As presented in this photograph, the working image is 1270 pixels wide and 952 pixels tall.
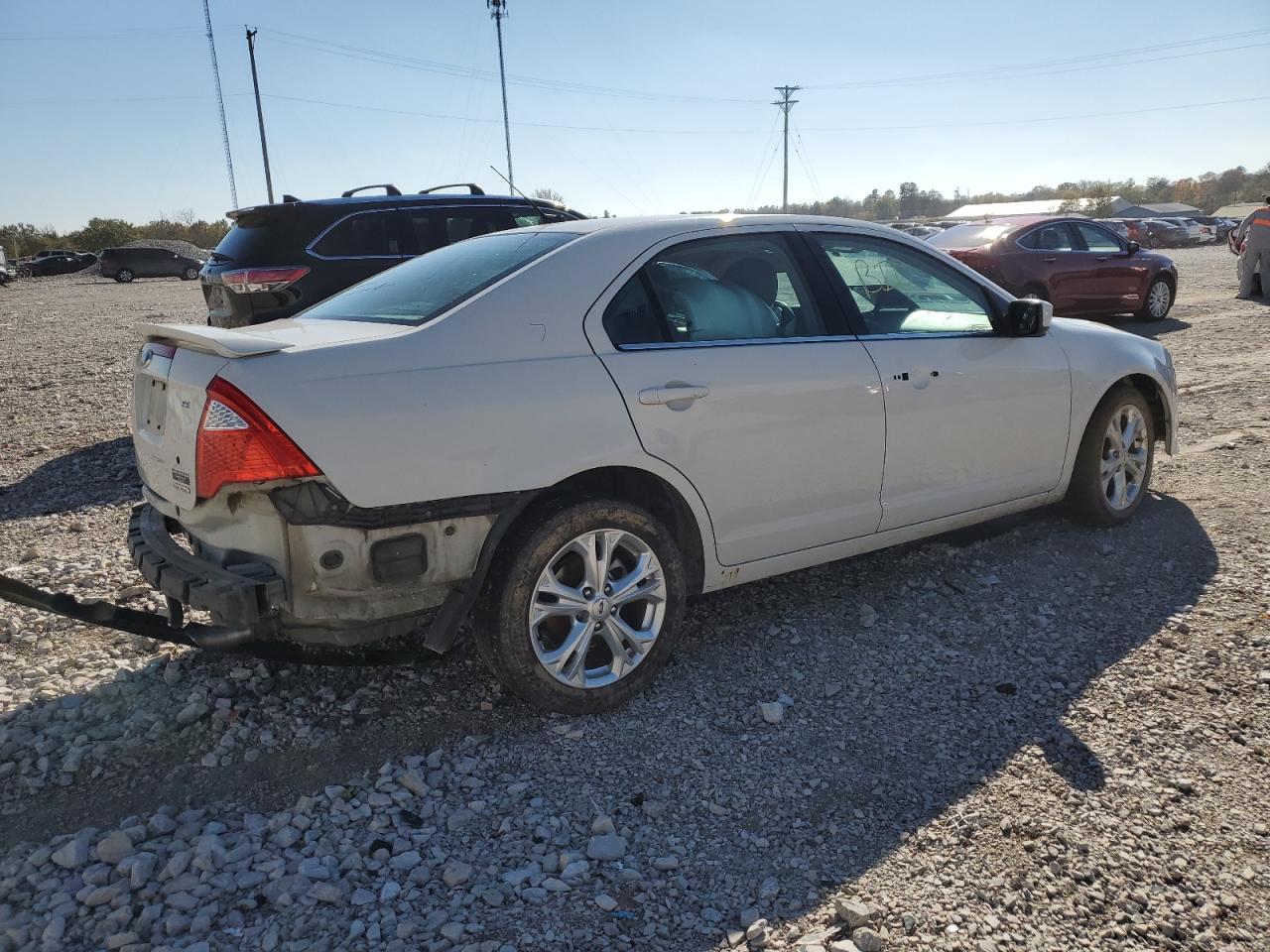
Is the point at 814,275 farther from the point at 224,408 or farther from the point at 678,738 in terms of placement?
the point at 224,408

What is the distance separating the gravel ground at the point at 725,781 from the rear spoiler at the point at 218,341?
4.22 ft

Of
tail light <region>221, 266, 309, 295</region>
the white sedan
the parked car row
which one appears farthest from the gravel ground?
the parked car row

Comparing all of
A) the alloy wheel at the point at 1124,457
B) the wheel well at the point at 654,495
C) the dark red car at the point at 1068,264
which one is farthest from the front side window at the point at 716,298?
the dark red car at the point at 1068,264

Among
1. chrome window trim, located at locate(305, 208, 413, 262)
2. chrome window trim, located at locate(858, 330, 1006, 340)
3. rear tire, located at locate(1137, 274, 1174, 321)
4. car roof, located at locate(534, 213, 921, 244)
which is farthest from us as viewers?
rear tire, located at locate(1137, 274, 1174, 321)

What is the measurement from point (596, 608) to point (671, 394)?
801 mm

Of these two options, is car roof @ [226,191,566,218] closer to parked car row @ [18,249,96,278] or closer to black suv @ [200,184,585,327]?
black suv @ [200,184,585,327]

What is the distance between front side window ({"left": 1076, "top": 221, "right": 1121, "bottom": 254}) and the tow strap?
1293cm

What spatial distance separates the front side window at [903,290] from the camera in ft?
13.7

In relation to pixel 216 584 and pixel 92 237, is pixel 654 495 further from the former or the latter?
pixel 92 237

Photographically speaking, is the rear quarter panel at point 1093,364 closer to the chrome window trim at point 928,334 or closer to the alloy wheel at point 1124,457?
→ the alloy wheel at point 1124,457

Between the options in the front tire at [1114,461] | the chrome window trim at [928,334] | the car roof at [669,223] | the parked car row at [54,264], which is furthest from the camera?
the parked car row at [54,264]

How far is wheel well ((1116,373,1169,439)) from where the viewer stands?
525cm

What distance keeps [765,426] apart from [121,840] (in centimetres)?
247

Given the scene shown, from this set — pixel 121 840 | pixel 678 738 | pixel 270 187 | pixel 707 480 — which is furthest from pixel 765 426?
pixel 270 187
